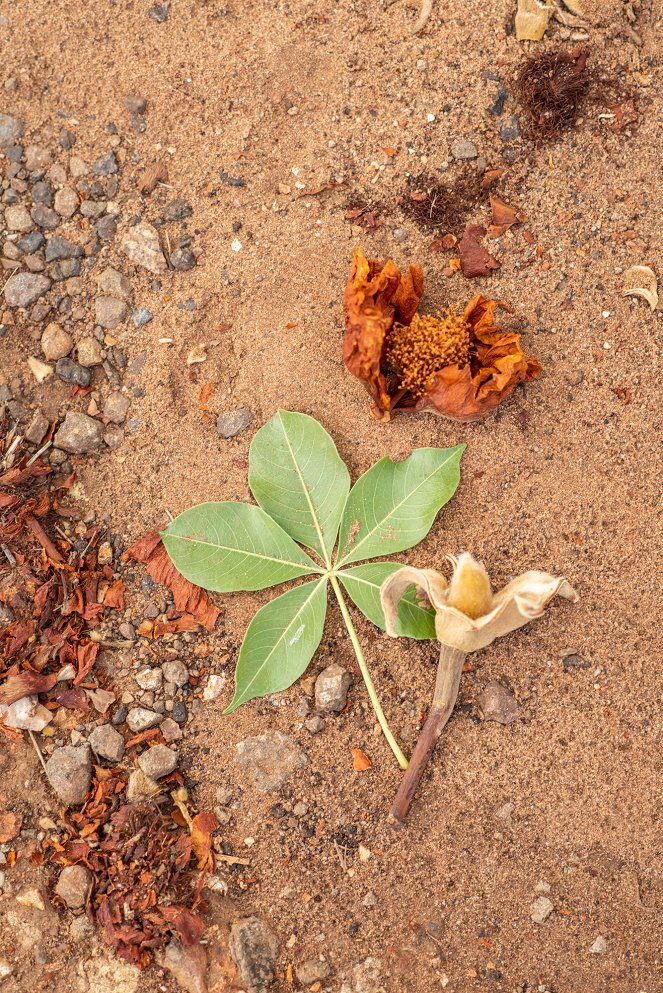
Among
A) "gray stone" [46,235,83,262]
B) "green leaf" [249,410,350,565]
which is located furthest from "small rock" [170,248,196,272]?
"green leaf" [249,410,350,565]

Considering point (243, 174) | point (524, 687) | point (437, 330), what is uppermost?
point (243, 174)

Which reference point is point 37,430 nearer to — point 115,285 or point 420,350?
point 115,285

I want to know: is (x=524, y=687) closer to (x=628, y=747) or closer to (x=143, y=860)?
(x=628, y=747)

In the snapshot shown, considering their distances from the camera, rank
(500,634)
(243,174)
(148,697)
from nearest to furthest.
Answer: (500,634) < (148,697) < (243,174)

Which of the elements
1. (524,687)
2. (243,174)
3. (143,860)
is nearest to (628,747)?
(524,687)

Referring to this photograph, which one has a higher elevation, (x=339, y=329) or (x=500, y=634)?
(x=339, y=329)

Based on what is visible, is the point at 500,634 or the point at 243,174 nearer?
the point at 500,634
